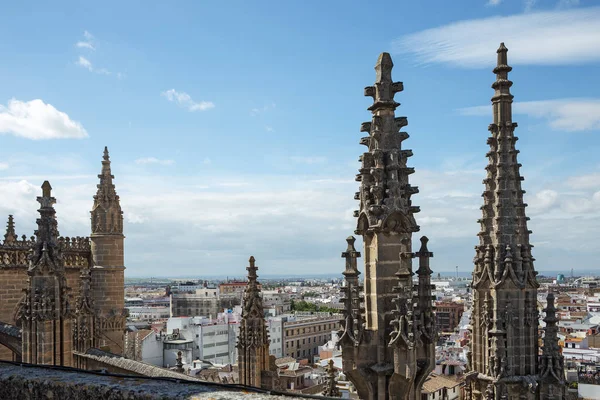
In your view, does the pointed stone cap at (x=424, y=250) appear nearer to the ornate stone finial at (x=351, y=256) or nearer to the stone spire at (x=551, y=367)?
the ornate stone finial at (x=351, y=256)

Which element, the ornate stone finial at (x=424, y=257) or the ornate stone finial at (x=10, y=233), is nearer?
the ornate stone finial at (x=424, y=257)

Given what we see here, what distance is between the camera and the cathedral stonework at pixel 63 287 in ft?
43.9

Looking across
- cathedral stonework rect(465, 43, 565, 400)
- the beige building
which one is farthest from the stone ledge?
the beige building

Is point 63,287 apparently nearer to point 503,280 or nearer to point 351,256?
point 351,256

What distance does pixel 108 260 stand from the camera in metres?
21.6

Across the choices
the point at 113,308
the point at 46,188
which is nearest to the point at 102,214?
the point at 113,308

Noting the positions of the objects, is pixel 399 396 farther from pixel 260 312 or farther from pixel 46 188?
pixel 46 188

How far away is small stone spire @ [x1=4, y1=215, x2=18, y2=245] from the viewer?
20.9 metres

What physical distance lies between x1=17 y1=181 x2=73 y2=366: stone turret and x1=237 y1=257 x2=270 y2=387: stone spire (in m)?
3.91

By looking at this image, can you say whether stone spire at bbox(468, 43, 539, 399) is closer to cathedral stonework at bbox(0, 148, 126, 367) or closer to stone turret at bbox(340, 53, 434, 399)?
stone turret at bbox(340, 53, 434, 399)

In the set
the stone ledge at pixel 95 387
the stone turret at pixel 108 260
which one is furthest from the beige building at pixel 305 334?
the stone ledge at pixel 95 387

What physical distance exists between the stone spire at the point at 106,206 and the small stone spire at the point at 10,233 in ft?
8.06

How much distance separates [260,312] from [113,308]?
28.4 feet

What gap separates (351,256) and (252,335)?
6635 millimetres
